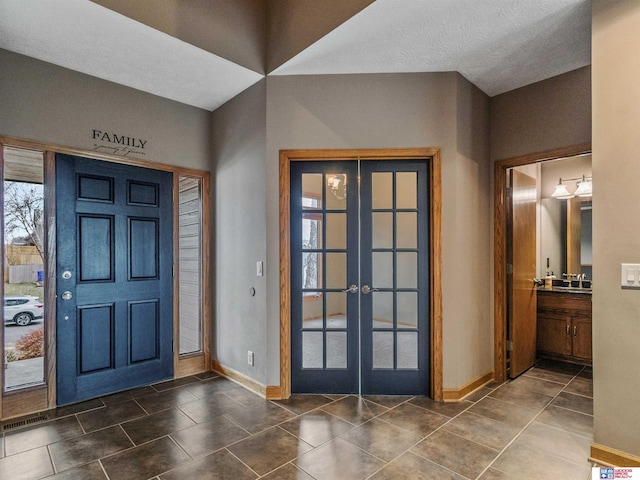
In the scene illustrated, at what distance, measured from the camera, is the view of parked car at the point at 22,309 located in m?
2.87

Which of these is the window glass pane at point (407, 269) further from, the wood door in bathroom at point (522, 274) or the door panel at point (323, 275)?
the wood door in bathroom at point (522, 274)

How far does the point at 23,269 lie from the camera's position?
9.73 ft

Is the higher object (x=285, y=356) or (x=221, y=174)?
(x=221, y=174)

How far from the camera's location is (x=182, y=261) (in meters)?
4.07

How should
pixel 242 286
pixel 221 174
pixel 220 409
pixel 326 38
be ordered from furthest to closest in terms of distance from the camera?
1. pixel 221 174
2. pixel 242 286
3. pixel 220 409
4. pixel 326 38

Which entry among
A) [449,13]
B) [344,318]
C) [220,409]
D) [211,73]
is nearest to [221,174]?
[211,73]

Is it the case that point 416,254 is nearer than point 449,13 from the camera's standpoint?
No

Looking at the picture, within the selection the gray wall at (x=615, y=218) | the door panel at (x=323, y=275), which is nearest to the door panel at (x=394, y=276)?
the door panel at (x=323, y=275)

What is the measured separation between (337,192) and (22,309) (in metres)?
2.81

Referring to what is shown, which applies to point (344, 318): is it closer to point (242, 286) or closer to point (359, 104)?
point (242, 286)

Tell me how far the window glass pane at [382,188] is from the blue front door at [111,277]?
6.92ft

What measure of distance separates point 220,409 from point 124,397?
0.99 metres

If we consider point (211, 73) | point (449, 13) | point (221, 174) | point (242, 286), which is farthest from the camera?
point (221, 174)

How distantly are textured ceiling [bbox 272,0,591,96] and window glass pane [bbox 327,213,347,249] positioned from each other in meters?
1.29
